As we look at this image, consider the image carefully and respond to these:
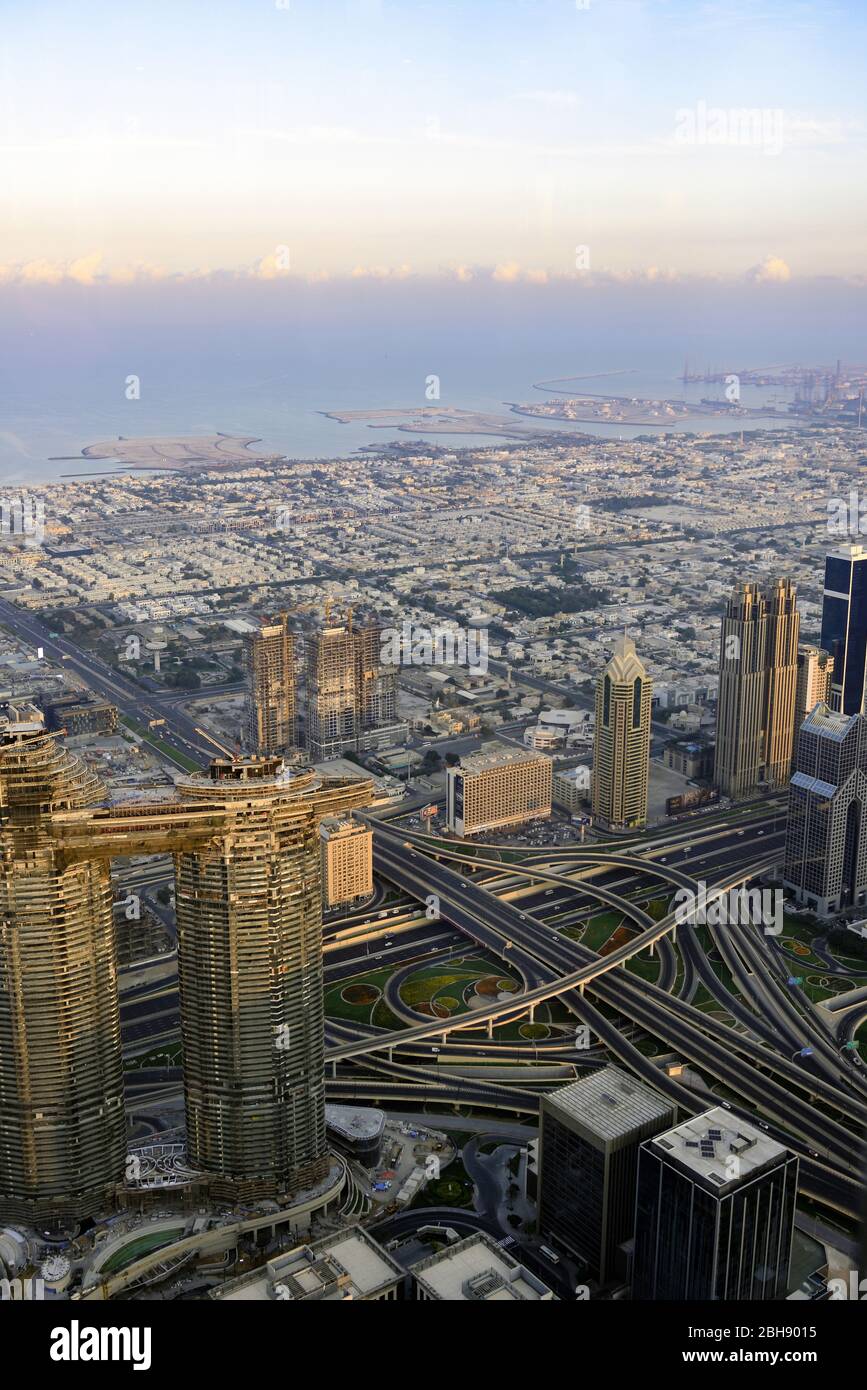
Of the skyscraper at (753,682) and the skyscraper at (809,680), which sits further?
the skyscraper at (809,680)

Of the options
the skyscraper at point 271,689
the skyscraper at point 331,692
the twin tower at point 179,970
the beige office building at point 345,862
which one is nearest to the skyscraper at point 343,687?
the skyscraper at point 331,692

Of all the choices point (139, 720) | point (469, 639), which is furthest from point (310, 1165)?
point (469, 639)

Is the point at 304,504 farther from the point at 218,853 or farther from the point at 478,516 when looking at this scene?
the point at 218,853

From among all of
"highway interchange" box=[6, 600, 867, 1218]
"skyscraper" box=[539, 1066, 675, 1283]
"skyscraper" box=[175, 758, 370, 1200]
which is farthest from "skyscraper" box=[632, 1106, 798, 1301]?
"skyscraper" box=[175, 758, 370, 1200]

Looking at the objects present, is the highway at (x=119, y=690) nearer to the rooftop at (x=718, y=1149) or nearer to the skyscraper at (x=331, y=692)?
the skyscraper at (x=331, y=692)

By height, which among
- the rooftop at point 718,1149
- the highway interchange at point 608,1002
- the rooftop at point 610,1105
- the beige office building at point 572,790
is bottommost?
the highway interchange at point 608,1002

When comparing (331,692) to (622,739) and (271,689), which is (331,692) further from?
(622,739)

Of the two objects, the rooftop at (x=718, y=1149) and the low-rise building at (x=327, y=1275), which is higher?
the rooftop at (x=718, y=1149)

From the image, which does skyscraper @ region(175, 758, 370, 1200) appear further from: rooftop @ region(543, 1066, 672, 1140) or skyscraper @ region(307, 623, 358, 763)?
skyscraper @ region(307, 623, 358, 763)
